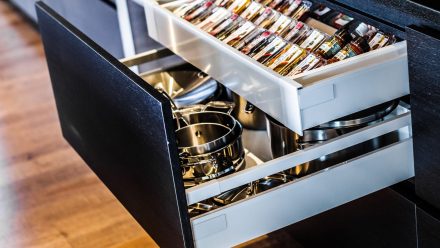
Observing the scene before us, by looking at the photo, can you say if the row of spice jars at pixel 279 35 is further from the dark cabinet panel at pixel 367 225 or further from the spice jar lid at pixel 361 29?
the dark cabinet panel at pixel 367 225

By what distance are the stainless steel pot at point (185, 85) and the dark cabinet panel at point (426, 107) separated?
0.54 metres

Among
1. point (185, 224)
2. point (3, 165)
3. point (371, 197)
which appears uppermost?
point (185, 224)

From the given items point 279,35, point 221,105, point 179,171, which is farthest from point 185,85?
point 179,171

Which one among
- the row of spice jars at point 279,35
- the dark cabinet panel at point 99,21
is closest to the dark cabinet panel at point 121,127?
the row of spice jars at point 279,35

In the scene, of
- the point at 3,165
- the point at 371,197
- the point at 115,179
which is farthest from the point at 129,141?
the point at 3,165

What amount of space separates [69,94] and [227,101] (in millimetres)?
318

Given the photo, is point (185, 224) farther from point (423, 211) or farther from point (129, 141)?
point (423, 211)

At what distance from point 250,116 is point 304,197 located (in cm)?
34

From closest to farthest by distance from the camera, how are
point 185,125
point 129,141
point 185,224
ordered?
1. point 185,224
2. point 129,141
3. point 185,125

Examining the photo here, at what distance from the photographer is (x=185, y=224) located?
125 centimetres

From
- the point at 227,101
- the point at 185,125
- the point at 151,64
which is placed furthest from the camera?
the point at 151,64

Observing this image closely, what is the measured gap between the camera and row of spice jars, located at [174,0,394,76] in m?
1.36

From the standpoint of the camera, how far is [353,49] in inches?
53.6

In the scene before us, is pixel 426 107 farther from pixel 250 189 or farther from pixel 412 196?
pixel 250 189
